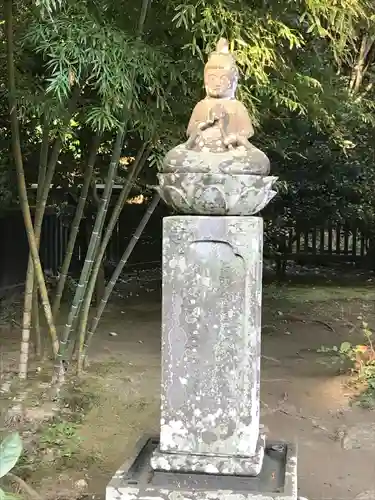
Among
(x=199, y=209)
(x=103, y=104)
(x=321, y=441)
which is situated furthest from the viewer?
(x=321, y=441)

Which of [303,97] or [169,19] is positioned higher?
[169,19]

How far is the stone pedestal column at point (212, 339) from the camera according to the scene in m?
2.48

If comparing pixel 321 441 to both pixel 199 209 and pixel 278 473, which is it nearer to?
pixel 278 473

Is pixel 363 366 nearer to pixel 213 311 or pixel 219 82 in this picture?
pixel 213 311

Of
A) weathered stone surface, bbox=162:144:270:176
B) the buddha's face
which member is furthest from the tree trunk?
weathered stone surface, bbox=162:144:270:176

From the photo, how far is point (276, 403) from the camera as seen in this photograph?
4695 millimetres

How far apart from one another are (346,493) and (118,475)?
1.36 metres

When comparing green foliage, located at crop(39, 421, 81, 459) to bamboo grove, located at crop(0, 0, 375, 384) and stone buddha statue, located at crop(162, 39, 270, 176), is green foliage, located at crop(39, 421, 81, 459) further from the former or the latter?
stone buddha statue, located at crop(162, 39, 270, 176)

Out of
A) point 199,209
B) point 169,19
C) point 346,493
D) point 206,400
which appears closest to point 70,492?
point 206,400

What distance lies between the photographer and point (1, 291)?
308 inches

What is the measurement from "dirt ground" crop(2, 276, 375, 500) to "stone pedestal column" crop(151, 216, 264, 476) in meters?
0.98

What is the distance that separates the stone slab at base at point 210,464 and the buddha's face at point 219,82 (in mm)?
1405

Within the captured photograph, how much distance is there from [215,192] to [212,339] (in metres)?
0.56

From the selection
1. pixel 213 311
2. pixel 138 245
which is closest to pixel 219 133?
pixel 213 311
